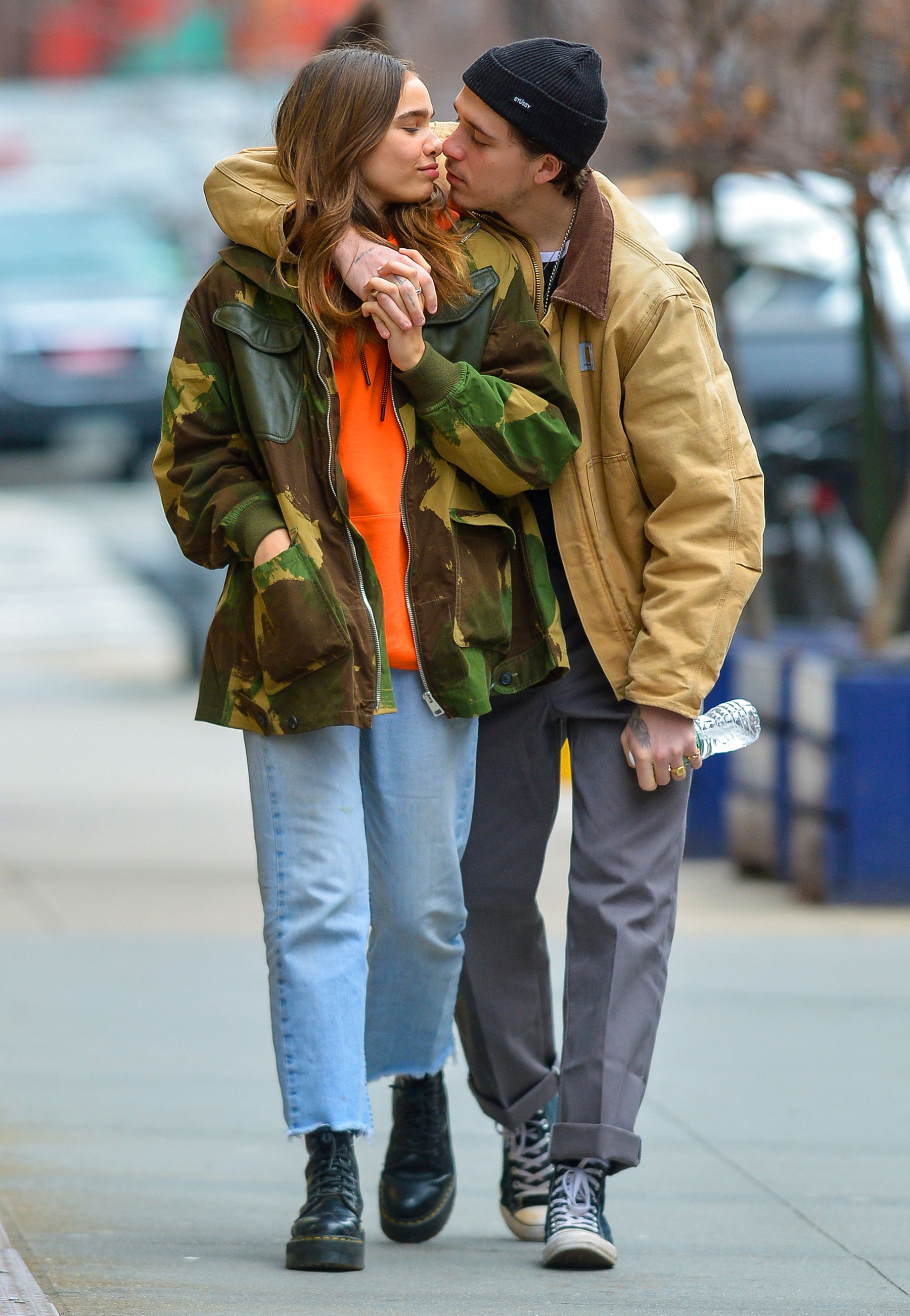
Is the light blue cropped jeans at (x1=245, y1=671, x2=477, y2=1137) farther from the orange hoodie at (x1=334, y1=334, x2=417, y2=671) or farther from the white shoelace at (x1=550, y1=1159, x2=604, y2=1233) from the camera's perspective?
the white shoelace at (x1=550, y1=1159, x2=604, y2=1233)

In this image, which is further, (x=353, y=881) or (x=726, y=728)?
(x=726, y=728)

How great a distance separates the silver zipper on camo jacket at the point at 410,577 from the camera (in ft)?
11.1

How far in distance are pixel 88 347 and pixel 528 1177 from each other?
15829mm

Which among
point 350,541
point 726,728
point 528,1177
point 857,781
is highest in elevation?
point 350,541

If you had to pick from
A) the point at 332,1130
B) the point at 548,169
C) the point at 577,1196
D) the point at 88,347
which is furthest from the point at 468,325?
the point at 88,347

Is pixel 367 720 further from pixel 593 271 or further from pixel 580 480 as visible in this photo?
pixel 593 271

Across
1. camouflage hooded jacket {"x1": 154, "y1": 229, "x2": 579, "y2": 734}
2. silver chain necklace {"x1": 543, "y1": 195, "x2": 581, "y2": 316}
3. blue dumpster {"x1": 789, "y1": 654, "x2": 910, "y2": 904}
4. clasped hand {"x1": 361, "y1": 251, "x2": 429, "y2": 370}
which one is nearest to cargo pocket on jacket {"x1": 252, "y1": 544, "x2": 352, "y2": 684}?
camouflage hooded jacket {"x1": 154, "y1": 229, "x2": 579, "y2": 734}

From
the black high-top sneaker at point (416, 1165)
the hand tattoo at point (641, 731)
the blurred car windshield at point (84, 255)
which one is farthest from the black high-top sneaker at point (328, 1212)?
the blurred car windshield at point (84, 255)

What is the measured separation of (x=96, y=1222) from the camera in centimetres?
374

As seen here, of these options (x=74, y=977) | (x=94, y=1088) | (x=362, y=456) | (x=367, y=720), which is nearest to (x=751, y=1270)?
(x=367, y=720)

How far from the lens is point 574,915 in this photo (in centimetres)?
354

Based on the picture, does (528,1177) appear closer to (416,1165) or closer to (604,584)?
(416,1165)

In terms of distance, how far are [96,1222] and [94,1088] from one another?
3.52 ft

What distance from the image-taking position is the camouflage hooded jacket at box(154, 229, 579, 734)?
331cm
